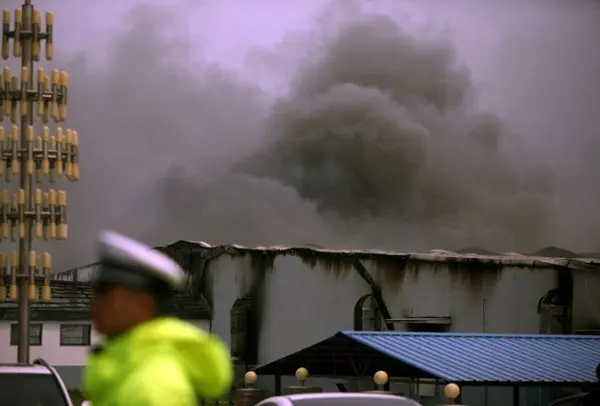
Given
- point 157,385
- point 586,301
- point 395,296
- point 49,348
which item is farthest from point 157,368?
point 586,301

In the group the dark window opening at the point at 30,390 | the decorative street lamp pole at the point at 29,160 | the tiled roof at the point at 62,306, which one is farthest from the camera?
the tiled roof at the point at 62,306

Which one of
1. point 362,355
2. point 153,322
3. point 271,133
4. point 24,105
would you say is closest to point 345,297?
point 362,355

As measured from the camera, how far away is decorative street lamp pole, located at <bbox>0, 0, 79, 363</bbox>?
11.9m

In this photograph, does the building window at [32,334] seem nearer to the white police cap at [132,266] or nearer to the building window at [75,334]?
the building window at [75,334]

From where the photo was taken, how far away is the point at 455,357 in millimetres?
13203

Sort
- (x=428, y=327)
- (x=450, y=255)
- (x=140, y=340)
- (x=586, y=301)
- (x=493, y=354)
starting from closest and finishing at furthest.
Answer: (x=140, y=340) < (x=493, y=354) < (x=450, y=255) < (x=428, y=327) < (x=586, y=301)

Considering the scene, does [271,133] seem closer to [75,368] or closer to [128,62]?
[128,62]

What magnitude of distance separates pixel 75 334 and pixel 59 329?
0.17 meters

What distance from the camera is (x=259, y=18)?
14.2 meters

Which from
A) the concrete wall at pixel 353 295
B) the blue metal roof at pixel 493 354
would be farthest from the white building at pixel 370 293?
the blue metal roof at pixel 493 354

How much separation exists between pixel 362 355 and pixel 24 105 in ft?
15.6

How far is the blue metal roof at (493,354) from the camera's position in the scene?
41.5ft

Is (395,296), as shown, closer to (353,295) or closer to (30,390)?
(353,295)

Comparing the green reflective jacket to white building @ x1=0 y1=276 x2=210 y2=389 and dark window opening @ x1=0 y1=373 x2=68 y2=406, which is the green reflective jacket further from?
white building @ x1=0 y1=276 x2=210 y2=389
